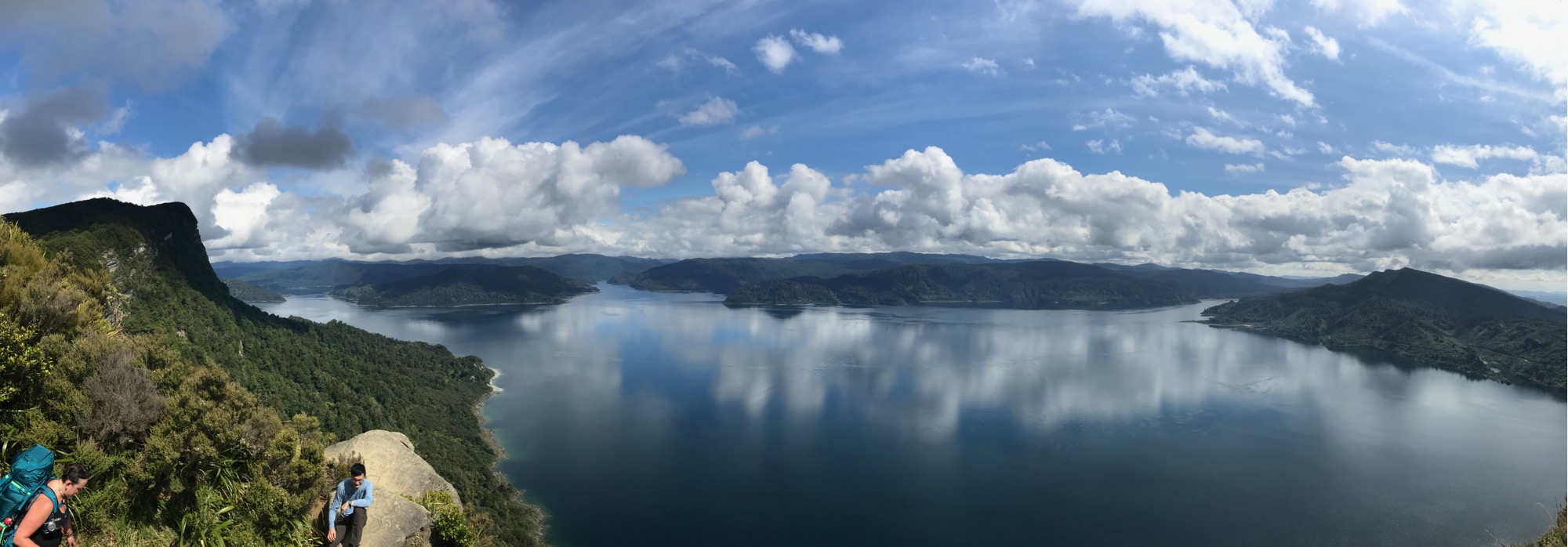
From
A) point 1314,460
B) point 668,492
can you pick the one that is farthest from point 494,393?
point 1314,460

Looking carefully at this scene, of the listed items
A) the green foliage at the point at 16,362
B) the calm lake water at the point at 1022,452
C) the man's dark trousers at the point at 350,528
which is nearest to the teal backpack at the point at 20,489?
the man's dark trousers at the point at 350,528

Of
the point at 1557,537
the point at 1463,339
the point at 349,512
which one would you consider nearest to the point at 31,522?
the point at 349,512

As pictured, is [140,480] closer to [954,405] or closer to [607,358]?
[954,405]

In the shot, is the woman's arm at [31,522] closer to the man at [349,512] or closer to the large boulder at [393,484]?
the man at [349,512]

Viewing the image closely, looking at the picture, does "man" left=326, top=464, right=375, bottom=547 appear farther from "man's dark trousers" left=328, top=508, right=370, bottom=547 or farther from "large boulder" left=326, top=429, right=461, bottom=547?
"large boulder" left=326, top=429, right=461, bottom=547

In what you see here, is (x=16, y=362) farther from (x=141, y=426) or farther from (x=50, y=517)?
(x=50, y=517)
